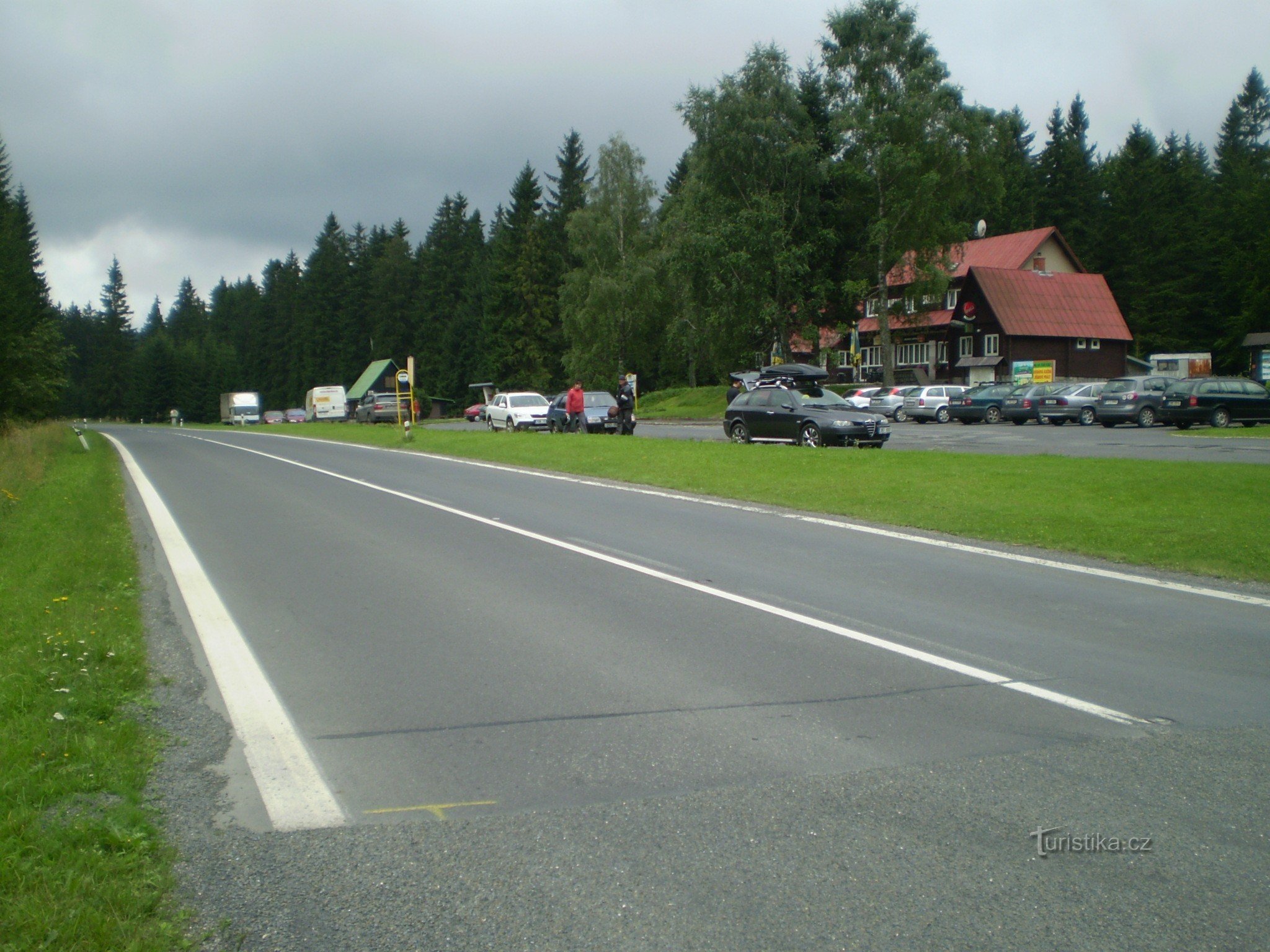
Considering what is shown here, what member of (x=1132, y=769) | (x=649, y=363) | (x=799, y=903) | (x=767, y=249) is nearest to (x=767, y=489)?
(x=1132, y=769)

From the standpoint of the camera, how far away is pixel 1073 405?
3791 centimetres

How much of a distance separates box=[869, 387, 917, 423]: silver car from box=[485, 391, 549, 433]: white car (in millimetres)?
14858

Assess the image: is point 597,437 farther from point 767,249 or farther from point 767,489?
point 767,249

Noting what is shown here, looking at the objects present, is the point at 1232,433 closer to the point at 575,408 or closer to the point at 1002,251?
the point at 575,408

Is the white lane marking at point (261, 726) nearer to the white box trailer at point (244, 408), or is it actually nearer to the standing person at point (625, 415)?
the standing person at point (625, 415)

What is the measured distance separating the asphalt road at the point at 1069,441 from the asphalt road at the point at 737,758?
564 inches

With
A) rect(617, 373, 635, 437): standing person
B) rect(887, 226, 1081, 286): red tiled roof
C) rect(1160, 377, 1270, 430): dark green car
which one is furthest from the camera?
rect(887, 226, 1081, 286): red tiled roof

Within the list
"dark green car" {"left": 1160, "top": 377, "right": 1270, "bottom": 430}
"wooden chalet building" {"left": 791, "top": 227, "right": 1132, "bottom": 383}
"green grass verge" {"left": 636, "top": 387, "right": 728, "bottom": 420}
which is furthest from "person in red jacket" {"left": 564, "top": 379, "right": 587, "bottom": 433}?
"wooden chalet building" {"left": 791, "top": 227, "right": 1132, "bottom": 383}

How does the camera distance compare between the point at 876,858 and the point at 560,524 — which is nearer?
the point at 876,858

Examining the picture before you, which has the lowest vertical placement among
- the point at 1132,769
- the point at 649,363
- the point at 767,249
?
the point at 1132,769

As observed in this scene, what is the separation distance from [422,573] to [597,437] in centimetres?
2065

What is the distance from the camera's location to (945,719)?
5.36 meters

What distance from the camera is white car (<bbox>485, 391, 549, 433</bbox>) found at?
4159 centimetres

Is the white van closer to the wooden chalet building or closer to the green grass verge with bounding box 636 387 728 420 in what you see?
the green grass verge with bounding box 636 387 728 420
